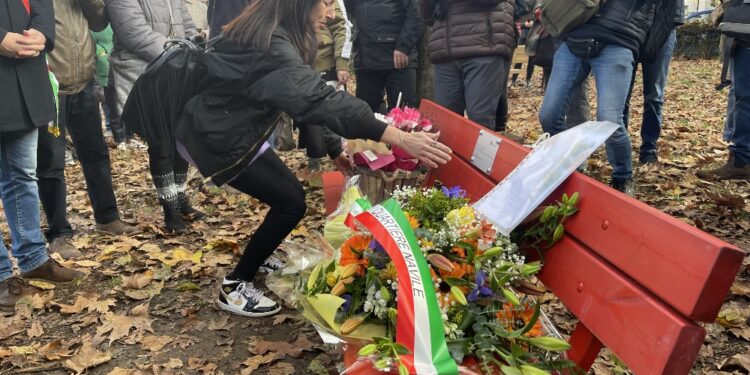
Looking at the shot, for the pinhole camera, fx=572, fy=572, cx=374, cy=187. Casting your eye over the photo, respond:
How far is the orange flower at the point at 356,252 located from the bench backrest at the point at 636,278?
0.65 metres

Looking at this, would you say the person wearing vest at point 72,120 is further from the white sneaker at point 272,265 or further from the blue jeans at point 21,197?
the white sneaker at point 272,265

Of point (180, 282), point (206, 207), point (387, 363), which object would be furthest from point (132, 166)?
point (387, 363)

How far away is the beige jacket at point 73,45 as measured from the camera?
4.05 m

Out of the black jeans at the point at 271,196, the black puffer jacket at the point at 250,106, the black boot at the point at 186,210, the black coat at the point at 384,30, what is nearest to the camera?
the black puffer jacket at the point at 250,106

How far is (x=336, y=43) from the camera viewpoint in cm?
609

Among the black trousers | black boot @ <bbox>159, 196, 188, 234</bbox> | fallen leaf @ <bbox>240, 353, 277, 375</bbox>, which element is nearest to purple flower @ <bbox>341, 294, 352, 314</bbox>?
fallen leaf @ <bbox>240, 353, 277, 375</bbox>

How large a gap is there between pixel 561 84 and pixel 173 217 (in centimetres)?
319

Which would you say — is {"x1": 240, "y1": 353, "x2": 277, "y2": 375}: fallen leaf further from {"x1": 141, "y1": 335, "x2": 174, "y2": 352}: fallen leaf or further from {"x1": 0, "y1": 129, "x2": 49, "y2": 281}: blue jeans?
{"x1": 0, "y1": 129, "x2": 49, "y2": 281}: blue jeans

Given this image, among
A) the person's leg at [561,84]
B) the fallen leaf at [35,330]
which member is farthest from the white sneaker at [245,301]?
the person's leg at [561,84]

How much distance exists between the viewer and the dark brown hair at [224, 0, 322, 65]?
261 cm

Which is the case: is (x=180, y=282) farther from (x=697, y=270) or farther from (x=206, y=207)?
(x=697, y=270)

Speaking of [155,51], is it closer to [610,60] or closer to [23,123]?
[23,123]

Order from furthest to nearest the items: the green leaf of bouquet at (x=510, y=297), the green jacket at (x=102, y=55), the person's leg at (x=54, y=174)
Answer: the green jacket at (x=102, y=55) < the person's leg at (x=54, y=174) < the green leaf of bouquet at (x=510, y=297)

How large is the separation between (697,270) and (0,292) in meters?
3.65
